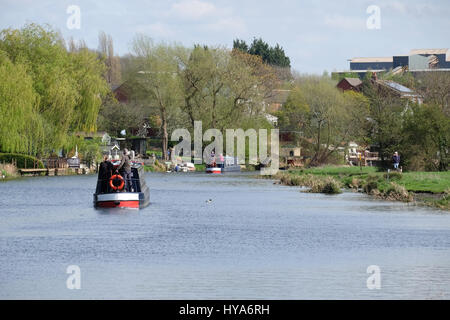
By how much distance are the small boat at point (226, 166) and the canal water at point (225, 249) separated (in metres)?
42.4

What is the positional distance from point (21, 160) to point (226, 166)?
94.1 feet

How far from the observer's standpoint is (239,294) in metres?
21.2

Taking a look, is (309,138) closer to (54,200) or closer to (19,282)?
(54,200)

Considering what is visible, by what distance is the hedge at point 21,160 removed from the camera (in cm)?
7444

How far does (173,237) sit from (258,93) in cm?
7136

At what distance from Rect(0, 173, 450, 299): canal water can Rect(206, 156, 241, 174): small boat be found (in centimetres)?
4241

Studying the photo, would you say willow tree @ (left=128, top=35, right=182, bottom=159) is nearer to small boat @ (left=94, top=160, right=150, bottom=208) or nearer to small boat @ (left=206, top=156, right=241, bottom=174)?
small boat @ (left=206, top=156, right=241, bottom=174)

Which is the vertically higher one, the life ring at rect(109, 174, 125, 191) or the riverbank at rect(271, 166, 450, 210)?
the life ring at rect(109, 174, 125, 191)

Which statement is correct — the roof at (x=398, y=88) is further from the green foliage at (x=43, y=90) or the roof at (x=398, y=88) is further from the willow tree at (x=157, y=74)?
the green foliage at (x=43, y=90)

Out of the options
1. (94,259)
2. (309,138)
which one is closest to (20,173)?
(309,138)

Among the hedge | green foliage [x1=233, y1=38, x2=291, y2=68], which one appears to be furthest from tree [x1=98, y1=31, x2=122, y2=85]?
the hedge

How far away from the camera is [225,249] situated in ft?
96.8

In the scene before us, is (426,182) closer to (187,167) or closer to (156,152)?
(187,167)

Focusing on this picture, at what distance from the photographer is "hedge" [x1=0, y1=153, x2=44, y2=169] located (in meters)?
74.4
